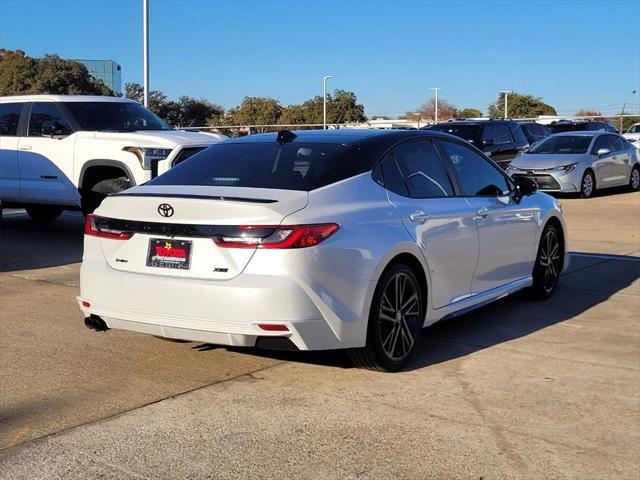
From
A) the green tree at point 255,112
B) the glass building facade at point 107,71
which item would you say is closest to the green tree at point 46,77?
the glass building facade at point 107,71

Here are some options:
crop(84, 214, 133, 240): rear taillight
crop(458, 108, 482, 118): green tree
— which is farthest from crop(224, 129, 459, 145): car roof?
crop(458, 108, 482, 118): green tree

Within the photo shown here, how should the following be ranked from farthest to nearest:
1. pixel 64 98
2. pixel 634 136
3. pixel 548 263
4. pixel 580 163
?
pixel 634 136, pixel 580 163, pixel 64 98, pixel 548 263

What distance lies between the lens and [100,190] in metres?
10.8

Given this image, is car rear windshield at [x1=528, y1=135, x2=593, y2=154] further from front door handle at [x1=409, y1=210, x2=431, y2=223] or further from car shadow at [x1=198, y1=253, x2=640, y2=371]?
front door handle at [x1=409, y1=210, x2=431, y2=223]

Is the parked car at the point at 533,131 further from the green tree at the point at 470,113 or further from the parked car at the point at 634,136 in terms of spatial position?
the green tree at the point at 470,113

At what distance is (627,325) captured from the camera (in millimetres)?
6852

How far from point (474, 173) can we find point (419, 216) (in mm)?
1377

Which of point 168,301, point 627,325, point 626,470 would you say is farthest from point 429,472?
point 627,325

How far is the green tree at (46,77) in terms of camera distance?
43188mm

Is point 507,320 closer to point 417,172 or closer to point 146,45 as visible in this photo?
point 417,172

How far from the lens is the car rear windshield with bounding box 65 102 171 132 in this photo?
11312 mm

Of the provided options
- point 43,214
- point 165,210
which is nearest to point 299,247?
point 165,210

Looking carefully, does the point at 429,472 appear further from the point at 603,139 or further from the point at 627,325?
the point at 603,139

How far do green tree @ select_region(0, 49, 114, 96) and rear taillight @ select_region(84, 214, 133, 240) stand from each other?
129ft
